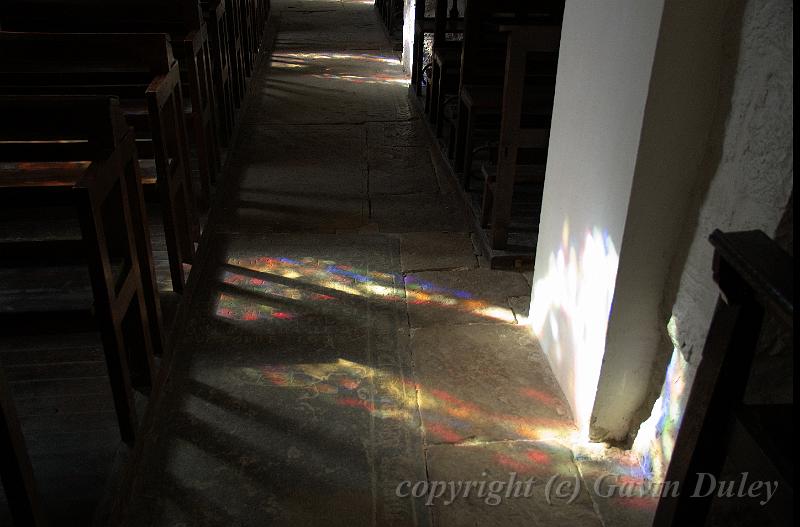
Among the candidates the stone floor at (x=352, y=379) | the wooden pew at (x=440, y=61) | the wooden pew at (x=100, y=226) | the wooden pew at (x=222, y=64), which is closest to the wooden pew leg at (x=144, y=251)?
the wooden pew at (x=100, y=226)

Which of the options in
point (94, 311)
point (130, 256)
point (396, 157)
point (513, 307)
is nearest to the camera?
point (94, 311)

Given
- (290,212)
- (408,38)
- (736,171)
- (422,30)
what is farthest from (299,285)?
(408,38)

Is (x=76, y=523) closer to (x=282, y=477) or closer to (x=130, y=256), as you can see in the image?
(x=282, y=477)

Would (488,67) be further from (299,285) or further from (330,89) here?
(330,89)

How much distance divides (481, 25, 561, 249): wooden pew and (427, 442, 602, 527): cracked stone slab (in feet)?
4.52

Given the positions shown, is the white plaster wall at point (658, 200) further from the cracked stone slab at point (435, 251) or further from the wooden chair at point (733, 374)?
the cracked stone slab at point (435, 251)

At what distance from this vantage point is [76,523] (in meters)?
1.75

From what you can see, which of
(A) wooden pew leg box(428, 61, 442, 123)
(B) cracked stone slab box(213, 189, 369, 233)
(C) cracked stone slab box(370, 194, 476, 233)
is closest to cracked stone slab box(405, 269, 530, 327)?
(C) cracked stone slab box(370, 194, 476, 233)

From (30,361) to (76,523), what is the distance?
86cm

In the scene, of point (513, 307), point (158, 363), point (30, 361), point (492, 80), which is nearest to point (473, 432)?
point (513, 307)

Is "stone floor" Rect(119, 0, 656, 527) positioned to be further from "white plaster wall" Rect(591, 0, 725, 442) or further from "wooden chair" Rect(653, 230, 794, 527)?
"wooden chair" Rect(653, 230, 794, 527)

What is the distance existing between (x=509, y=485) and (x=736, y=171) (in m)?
1.06

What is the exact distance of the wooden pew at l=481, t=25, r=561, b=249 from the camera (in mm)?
2803

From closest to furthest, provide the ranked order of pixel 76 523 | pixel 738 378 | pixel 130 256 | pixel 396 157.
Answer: pixel 738 378 < pixel 76 523 < pixel 130 256 < pixel 396 157
